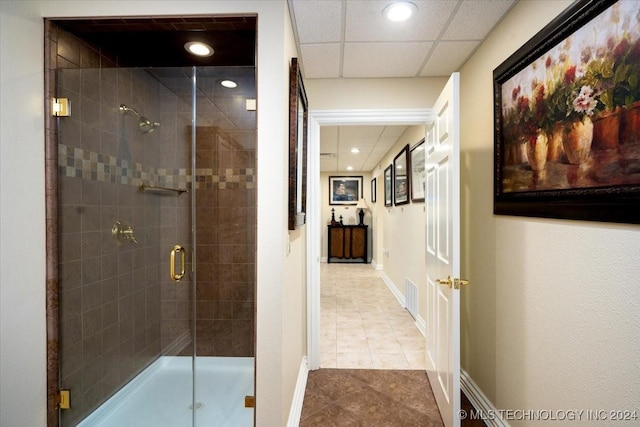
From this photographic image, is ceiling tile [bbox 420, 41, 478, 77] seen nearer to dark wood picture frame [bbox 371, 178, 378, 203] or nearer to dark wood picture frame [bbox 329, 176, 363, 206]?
dark wood picture frame [bbox 371, 178, 378, 203]

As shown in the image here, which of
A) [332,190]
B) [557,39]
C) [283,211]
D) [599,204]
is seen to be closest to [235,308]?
[283,211]

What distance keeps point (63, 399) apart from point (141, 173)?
51.9 inches

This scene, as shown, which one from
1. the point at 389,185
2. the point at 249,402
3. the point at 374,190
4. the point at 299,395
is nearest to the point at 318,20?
the point at 249,402

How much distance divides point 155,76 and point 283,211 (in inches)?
54.6

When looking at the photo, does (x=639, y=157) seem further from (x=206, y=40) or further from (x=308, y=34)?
(x=206, y=40)

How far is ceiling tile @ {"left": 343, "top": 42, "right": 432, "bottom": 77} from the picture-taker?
188 centimetres

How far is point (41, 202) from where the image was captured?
142 centimetres

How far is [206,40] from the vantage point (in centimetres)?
172

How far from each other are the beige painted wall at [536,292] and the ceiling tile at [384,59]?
1.22ft

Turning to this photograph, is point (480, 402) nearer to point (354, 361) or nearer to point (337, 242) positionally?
point (354, 361)

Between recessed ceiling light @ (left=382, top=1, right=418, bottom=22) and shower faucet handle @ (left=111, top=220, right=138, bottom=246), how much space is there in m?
2.01

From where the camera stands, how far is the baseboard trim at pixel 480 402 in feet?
5.35

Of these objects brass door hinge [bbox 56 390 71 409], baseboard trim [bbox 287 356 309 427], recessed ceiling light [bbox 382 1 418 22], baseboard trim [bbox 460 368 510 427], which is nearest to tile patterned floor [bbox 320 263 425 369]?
baseboard trim [bbox 287 356 309 427]

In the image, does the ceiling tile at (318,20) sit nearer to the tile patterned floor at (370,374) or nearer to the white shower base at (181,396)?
the white shower base at (181,396)
